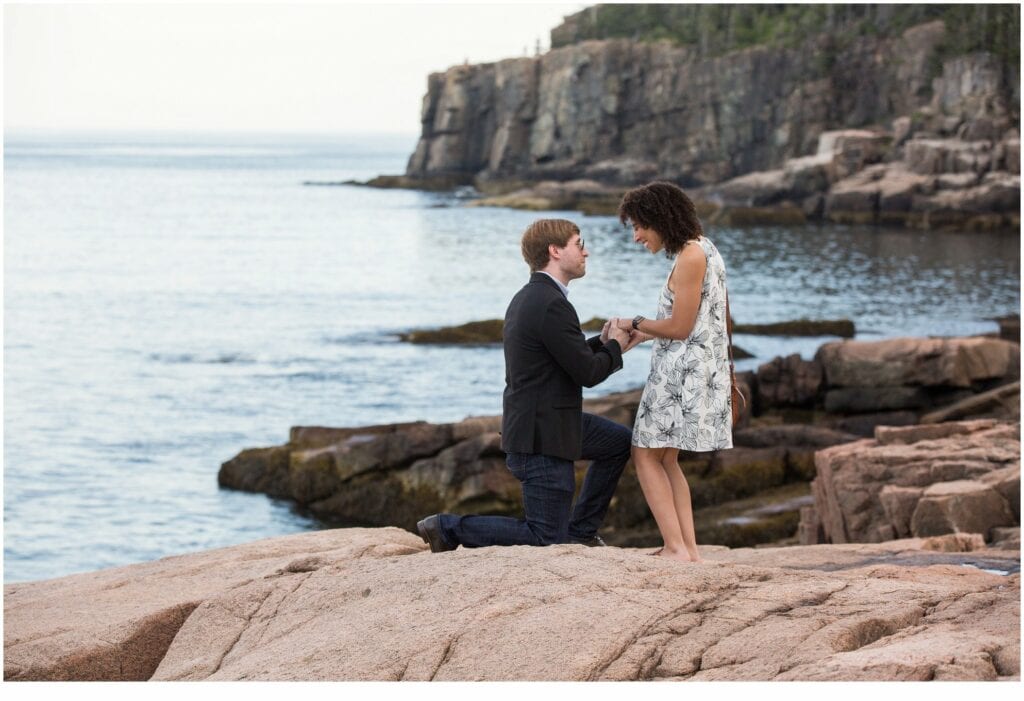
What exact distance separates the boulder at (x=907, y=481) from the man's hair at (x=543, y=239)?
4802mm

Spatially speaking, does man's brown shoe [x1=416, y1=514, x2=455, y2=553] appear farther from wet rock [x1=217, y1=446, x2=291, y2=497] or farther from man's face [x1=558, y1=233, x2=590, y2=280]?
wet rock [x1=217, y1=446, x2=291, y2=497]

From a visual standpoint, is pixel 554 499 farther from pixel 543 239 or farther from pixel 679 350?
pixel 543 239

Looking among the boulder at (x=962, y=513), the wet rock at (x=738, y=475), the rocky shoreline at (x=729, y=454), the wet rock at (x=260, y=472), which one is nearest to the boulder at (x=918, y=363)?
the rocky shoreline at (x=729, y=454)

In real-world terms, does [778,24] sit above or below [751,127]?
above

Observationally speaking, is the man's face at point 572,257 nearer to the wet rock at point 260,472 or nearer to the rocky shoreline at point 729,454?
the rocky shoreline at point 729,454

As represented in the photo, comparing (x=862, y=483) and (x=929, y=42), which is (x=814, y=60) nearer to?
(x=929, y=42)

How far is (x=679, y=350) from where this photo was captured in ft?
20.5

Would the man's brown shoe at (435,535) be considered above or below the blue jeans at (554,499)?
below

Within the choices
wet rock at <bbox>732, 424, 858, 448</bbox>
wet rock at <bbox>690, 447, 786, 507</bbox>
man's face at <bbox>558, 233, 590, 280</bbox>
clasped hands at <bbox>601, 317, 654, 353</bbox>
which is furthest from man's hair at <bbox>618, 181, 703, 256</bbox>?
wet rock at <bbox>732, 424, 858, 448</bbox>

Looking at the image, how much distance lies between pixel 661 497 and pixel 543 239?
1470 millimetres

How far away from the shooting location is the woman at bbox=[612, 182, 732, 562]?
20.1ft

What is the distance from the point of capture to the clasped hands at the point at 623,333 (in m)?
6.18

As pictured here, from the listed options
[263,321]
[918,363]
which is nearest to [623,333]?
[918,363]

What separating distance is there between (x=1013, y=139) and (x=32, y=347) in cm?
5286
